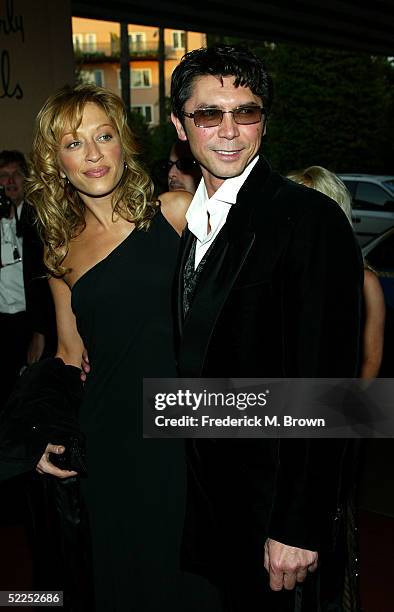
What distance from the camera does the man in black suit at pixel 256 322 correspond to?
5.06 feet

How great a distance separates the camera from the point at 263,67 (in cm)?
188

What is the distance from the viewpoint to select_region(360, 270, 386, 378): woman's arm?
260 centimetres

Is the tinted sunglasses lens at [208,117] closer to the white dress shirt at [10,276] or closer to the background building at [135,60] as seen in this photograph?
the white dress shirt at [10,276]

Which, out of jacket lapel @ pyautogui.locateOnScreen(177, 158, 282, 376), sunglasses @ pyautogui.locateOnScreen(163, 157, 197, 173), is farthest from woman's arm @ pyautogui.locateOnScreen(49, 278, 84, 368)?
sunglasses @ pyautogui.locateOnScreen(163, 157, 197, 173)

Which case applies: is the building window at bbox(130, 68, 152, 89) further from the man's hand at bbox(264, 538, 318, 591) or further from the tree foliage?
the man's hand at bbox(264, 538, 318, 591)

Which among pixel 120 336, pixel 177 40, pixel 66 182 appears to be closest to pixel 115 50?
pixel 177 40

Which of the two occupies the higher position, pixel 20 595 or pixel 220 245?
pixel 220 245

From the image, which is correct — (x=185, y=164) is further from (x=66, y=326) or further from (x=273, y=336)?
(x=273, y=336)

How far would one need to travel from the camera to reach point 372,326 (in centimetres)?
265

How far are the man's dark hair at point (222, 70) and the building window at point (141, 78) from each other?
6860 cm

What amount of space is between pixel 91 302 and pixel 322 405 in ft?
2.70

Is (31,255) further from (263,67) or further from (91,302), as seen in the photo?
(263,67)

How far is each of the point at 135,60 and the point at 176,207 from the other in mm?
69741

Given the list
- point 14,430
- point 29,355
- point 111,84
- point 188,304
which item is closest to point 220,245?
point 188,304
